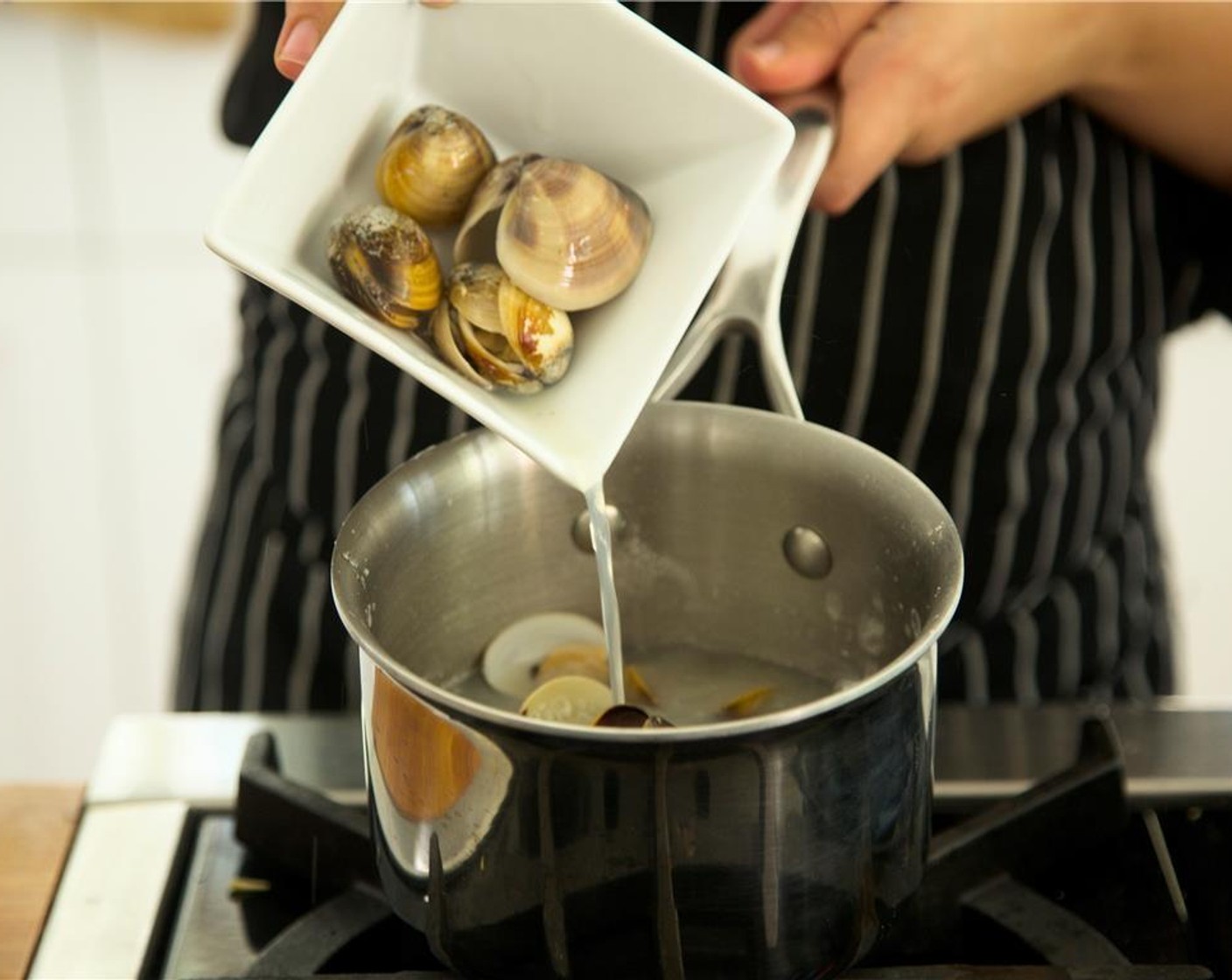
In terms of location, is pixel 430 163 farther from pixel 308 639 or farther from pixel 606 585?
A: pixel 308 639

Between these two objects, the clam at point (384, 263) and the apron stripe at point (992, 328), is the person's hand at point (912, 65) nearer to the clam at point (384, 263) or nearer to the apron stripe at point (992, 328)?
the apron stripe at point (992, 328)

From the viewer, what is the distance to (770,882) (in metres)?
0.43

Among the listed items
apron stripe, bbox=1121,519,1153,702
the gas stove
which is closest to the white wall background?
apron stripe, bbox=1121,519,1153,702

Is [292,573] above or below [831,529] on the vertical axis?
below

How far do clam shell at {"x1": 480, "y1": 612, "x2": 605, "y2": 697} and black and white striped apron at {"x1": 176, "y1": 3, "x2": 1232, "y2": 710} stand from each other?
0.14 metres

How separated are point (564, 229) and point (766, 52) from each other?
0.53ft

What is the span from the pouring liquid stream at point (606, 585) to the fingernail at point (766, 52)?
0.63 ft

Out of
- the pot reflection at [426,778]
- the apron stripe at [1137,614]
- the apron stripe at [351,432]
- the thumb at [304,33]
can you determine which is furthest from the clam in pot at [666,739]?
the apron stripe at [1137,614]

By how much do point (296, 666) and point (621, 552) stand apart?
34cm

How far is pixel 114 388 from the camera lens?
163 cm

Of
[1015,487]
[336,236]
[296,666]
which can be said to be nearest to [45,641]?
[296,666]

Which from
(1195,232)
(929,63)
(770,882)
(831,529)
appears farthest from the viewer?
(1195,232)

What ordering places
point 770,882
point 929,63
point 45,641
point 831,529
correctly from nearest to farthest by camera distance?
1. point 770,882
2. point 831,529
3. point 929,63
4. point 45,641

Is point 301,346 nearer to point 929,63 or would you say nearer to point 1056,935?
point 929,63
